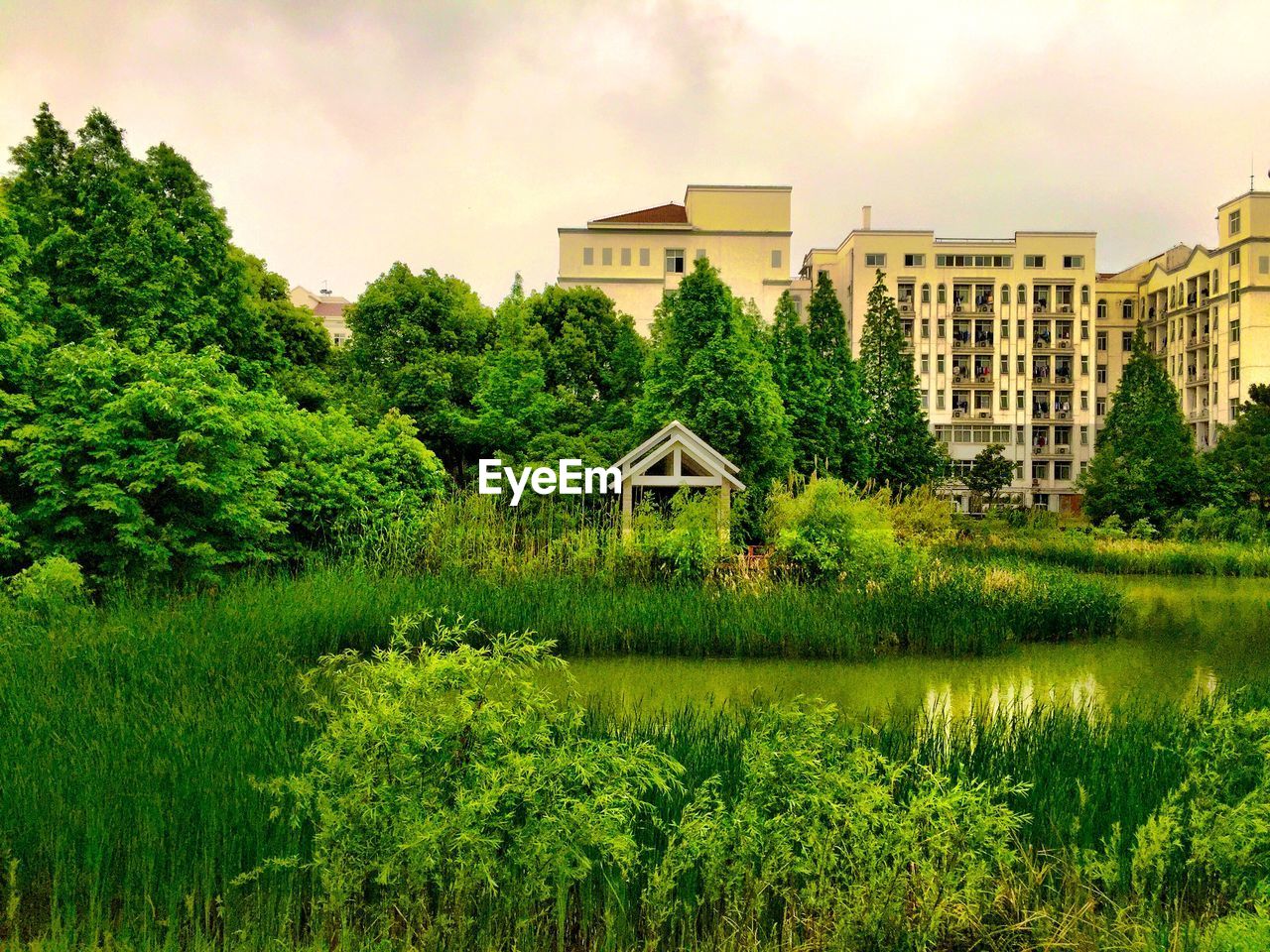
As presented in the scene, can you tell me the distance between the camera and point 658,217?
42.3 meters

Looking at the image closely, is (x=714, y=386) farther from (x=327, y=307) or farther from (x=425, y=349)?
(x=327, y=307)

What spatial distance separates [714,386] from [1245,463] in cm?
1563

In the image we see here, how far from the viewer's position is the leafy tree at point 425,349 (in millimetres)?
21875

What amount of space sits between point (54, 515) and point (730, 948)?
9765mm

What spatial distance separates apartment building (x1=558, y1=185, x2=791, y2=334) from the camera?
4094 centimetres

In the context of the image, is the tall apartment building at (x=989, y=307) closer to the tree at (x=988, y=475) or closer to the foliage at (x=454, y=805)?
the tree at (x=988, y=475)

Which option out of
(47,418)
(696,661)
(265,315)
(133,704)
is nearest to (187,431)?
(47,418)

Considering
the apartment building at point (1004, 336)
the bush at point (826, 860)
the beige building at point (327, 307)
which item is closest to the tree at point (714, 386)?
the bush at point (826, 860)

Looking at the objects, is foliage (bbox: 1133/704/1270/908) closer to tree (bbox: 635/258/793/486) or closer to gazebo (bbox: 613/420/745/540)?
gazebo (bbox: 613/420/745/540)

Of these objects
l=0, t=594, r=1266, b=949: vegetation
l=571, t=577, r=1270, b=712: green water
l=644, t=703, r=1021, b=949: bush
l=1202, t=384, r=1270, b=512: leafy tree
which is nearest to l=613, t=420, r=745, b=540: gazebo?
l=571, t=577, r=1270, b=712: green water

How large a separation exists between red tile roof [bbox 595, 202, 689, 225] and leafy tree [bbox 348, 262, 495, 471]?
59.3 ft

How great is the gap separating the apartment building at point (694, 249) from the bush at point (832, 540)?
2866 centimetres

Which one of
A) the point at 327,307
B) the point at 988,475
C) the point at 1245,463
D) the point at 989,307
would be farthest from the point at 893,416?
the point at 327,307

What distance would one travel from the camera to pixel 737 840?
366 cm
